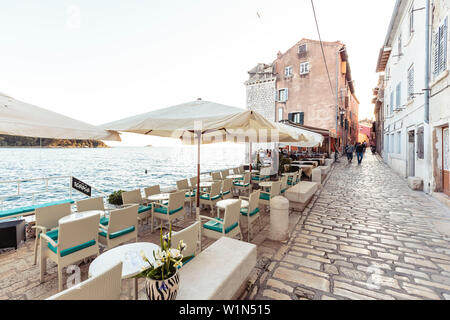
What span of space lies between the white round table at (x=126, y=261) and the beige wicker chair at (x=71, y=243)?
0.83 m

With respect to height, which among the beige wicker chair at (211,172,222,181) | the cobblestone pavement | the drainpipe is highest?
the drainpipe

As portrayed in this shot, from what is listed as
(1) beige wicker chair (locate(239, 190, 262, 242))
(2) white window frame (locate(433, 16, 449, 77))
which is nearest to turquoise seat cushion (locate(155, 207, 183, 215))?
(1) beige wicker chair (locate(239, 190, 262, 242))

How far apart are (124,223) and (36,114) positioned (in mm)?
2157

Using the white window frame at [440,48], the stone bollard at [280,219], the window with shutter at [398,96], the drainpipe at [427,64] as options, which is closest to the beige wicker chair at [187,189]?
the stone bollard at [280,219]

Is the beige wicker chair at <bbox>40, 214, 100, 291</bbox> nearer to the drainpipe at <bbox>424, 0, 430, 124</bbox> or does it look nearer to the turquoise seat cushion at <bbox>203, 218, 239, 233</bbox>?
the turquoise seat cushion at <bbox>203, 218, 239, 233</bbox>

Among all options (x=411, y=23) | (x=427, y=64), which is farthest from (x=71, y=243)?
(x=411, y=23)

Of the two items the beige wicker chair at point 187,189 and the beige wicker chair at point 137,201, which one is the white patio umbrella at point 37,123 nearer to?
the beige wicker chair at point 137,201

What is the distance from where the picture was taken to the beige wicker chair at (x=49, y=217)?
349 centimetres

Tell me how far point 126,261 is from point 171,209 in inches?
96.0

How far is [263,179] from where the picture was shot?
9.59 meters

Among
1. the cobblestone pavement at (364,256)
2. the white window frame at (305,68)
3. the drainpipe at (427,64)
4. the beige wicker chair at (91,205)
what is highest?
the white window frame at (305,68)

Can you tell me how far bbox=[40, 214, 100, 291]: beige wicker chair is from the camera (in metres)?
2.78

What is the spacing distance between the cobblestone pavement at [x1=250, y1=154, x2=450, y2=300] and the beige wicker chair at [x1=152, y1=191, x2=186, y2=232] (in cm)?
241
